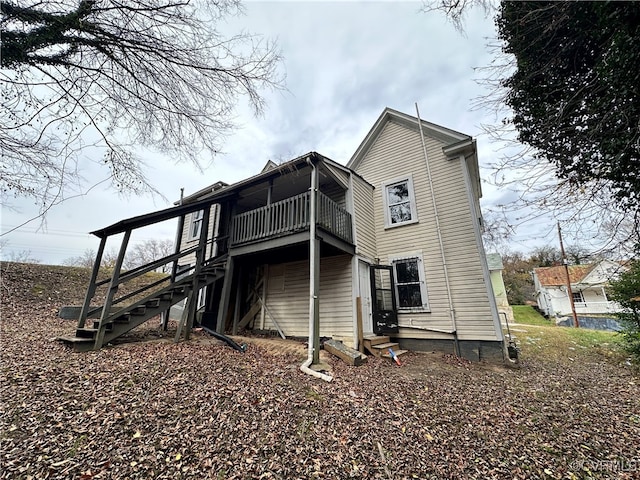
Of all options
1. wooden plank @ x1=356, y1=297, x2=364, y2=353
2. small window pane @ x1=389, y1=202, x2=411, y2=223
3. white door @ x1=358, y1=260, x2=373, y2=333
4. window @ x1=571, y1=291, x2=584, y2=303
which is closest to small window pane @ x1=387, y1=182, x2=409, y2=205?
small window pane @ x1=389, y1=202, x2=411, y2=223

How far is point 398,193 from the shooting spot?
10.2 metres

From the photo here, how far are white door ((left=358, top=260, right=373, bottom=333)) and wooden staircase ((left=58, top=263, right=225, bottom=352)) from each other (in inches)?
179

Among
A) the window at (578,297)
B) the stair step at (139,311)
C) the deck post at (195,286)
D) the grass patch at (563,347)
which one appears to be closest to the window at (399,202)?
the grass patch at (563,347)

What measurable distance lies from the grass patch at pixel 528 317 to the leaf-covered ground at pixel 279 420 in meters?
20.7

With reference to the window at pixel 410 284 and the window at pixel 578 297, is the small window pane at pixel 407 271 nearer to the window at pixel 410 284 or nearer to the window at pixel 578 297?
the window at pixel 410 284

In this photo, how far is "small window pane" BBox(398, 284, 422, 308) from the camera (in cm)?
886

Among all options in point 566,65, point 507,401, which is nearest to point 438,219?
point 566,65

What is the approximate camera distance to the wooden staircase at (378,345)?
7539mm

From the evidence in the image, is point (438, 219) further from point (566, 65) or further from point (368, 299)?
point (566, 65)

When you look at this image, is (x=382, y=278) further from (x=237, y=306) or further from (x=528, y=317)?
(x=528, y=317)

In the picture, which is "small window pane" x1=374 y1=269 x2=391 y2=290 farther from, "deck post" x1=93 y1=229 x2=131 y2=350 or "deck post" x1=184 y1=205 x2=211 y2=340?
"deck post" x1=93 y1=229 x2=131 y2=350

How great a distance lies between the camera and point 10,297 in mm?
9188

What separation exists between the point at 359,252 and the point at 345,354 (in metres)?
3.40

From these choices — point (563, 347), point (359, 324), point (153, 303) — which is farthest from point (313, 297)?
Answer: point (563, 347)
